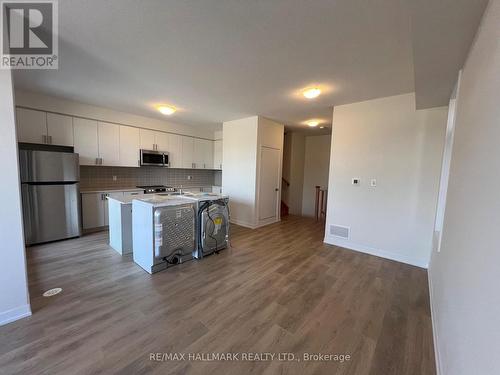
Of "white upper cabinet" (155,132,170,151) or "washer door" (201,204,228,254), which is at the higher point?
"white upper cabinet" (155,132,170,151)

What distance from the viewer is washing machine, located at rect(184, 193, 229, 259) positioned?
3.10 meters

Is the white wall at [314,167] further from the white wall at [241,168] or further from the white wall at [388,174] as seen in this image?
the white wall at [388,174]

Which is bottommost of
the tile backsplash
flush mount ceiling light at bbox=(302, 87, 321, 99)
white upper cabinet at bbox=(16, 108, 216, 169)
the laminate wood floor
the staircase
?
the laminate wood floor

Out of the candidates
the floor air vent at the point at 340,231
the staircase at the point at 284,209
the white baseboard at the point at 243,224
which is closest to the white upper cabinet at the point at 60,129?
the white baseboard at the point at 243,224

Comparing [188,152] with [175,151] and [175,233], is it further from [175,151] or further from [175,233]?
[175,233]

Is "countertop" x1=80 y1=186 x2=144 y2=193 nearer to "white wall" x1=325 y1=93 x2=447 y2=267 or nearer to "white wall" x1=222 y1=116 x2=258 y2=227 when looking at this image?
"white wall" x1=222 y1=116 x2=258 y2=227

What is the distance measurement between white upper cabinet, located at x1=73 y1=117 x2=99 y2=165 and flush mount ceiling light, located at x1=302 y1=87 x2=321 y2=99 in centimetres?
416

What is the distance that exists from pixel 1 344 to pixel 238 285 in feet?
6.41

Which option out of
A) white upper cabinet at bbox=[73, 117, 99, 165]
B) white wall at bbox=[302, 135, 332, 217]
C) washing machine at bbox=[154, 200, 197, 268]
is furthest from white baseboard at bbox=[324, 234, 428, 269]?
white upper cabinet at bbox=[73, 117, 99, 165]

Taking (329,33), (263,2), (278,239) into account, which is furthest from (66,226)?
(329,33)

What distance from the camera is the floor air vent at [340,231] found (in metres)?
3.75

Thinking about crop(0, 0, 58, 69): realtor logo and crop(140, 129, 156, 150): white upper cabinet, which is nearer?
crop(0, 0, 58, 69): realtor logo

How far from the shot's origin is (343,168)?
372 cm

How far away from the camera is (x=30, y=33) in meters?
1.99
